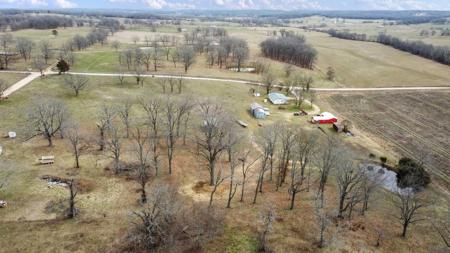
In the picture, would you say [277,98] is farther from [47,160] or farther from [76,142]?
[47,160]

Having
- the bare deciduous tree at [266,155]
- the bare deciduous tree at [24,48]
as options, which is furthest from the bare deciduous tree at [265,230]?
the bare deciduous tree at [24,48]

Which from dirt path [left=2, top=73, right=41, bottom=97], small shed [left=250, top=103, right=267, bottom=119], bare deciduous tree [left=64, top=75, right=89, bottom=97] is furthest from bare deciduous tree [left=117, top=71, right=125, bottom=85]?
small shed [left=250, top=103, right=267, bottom=119]

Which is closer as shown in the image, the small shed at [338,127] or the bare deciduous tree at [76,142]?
the bare deciduous tree at [76,142]

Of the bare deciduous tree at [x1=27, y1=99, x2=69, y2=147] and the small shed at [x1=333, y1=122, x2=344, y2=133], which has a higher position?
the bare deciduous tree at [x1=27, y1=99, x2=69, y2=147]

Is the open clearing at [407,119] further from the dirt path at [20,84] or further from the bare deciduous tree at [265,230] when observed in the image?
the dirt path at [20,84]

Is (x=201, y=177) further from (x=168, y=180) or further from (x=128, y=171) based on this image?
(x=128, y=171)

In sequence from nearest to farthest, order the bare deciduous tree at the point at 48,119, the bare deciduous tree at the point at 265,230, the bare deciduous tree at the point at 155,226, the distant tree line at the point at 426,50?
the bare deciduous tree at the point at 155,226 → the bare deciduous tree at the point at 265,230 → the bare deciduous tree at the point at 48,119 → the distant tree line at the point at 426,50

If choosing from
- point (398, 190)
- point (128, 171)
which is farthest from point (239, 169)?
point (398, 190)

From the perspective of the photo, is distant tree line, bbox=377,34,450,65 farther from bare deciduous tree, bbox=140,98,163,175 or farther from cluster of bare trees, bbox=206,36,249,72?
bare deciduous tree, bbox=140,98,163,175
